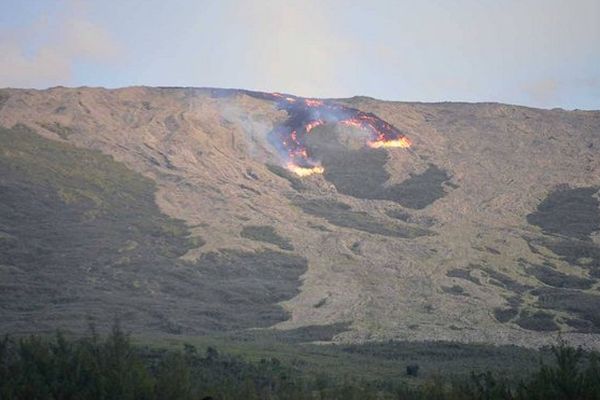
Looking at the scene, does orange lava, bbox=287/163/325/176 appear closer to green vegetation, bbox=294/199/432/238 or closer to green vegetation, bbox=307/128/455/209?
green vegetation, bbox=307/128/455/209

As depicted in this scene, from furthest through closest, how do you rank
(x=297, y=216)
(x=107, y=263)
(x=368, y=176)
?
(x=368, y=176)
(x=297, y=216)
(x=107, y=263)

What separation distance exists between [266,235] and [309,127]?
188ft

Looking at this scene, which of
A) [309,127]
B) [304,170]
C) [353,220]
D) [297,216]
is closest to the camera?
[353,220]

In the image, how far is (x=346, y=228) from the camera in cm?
10688

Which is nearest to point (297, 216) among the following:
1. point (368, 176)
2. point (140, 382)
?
point (368, 176)

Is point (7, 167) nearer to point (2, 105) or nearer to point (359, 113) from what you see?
point (2, 105)

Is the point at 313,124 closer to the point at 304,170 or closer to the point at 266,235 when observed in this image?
the point at 304,170

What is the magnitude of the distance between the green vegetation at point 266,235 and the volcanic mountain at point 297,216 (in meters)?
0.32

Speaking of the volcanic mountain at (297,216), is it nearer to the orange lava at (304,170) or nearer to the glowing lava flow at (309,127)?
the glowing lava flow at (309,127)

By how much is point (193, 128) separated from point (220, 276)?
54078 millimetres

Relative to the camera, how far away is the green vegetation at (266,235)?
325ft

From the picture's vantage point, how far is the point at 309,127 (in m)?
155

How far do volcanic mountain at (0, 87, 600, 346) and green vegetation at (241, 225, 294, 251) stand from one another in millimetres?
320

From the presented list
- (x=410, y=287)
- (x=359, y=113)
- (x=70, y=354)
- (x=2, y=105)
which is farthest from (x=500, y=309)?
(x=2, y=105)
